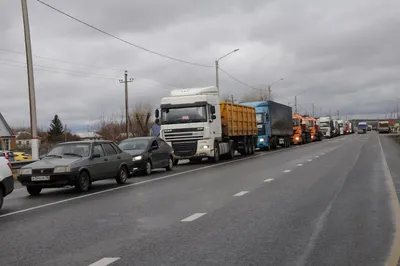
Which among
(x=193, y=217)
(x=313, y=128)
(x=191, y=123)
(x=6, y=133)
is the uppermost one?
(x=6, y=133)

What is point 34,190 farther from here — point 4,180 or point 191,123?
point 191,123

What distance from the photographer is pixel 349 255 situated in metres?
5.76

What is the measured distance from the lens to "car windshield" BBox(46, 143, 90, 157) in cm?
1389

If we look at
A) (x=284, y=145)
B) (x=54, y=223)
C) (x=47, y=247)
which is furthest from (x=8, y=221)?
(x=284, y=145)

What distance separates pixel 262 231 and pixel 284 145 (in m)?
37.6

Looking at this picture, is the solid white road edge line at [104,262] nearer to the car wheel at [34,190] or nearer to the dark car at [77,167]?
the dark car at [77,167]

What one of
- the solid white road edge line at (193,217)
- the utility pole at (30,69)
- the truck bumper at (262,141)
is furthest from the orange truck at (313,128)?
the solid white road edge line at (193,217)

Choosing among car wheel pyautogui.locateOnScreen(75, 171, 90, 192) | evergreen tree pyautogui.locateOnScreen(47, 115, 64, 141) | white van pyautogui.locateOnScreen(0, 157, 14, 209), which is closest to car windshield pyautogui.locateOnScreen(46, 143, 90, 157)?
car wheel pyautogui.locateOnScreen(75, 171, 90, 192)

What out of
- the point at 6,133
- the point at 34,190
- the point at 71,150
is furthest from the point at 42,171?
the point at 6,133

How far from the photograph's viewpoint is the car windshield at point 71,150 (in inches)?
547

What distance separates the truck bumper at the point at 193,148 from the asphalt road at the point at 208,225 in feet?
32.3

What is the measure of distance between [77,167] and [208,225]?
6.23 meters

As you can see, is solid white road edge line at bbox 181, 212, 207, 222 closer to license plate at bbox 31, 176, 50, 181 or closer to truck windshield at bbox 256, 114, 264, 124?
license plate at bbox 31, 176, 50, 181

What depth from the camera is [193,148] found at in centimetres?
2355
